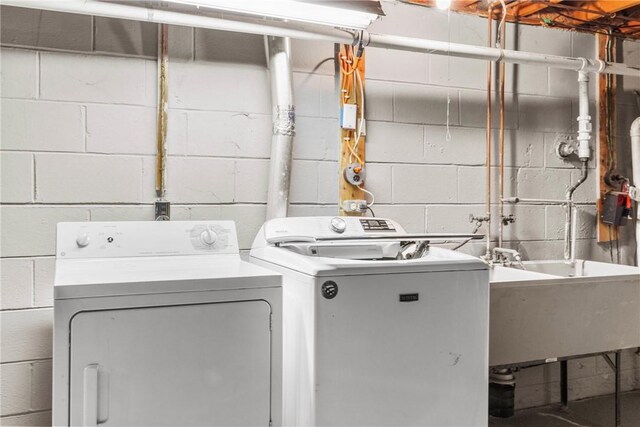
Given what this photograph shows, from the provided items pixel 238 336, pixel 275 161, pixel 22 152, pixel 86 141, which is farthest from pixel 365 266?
pixel 22 152

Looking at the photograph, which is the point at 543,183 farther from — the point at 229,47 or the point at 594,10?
the point at 229,47

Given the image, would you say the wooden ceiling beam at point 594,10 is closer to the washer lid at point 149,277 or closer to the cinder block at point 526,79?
the cinder block at point 526,79

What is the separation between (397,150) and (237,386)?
1504mm

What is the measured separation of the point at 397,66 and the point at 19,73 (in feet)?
5.55

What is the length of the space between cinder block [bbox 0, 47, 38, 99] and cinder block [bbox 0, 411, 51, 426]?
1.25m

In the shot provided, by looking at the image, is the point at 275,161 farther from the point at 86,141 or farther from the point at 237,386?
the point at 237,386

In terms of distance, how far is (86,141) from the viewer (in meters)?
2.18

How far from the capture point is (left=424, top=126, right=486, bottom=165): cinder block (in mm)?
2803

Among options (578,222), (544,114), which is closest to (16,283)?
(544,114)

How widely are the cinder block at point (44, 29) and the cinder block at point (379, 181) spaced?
137 cm

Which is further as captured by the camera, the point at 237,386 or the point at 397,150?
the point at 397,150

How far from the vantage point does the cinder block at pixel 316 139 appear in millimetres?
2521

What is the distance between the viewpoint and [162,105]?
2268mm

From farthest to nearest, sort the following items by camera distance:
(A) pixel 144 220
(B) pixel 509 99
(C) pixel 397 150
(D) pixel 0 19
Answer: (B) pixel 509 99
(C) pixel 397 150
(A) pixel 144 220
(D) pixel 0 19
